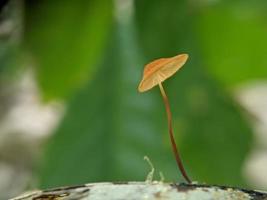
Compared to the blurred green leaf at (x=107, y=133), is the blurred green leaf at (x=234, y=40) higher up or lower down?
higher up

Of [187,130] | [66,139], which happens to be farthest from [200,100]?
[66,139]

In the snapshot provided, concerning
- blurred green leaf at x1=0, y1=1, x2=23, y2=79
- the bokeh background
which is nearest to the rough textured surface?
blurred green leaf at x1=0, y1=1, x2=23, y2=79

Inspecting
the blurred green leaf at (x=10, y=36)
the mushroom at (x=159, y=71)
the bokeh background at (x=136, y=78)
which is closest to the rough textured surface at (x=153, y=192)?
the mushroom at (x=159, y=71)

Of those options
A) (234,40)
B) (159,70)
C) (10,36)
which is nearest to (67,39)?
(10,36)

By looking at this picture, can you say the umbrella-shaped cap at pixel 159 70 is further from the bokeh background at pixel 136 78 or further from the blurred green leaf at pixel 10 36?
the bokeh background at pixel 136 78

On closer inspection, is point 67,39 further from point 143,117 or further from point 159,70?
point 159,70

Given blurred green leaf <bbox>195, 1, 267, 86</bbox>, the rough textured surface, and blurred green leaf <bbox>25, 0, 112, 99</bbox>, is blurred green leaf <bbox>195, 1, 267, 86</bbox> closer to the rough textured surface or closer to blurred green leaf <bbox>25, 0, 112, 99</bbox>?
blurred green leaf <bbox>25, 0, 112, 99</bbox>

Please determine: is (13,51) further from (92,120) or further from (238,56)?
(238,56)

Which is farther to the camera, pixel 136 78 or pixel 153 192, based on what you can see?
pixel 136 78
